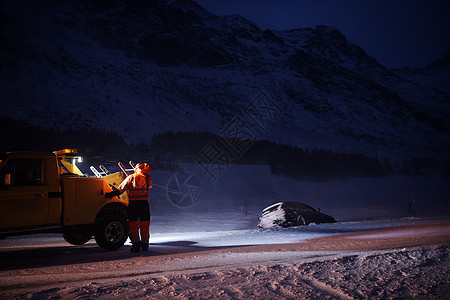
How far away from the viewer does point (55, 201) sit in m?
7.64

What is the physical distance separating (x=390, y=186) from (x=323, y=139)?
54.1ft

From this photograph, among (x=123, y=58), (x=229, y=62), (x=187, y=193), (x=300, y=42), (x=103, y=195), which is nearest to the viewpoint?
(x=103, y=195)

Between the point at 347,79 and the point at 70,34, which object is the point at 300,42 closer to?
the point at 347,79

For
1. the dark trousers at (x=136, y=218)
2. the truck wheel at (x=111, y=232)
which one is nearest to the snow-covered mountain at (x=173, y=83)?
the truck wheel at (x=111, y=232)

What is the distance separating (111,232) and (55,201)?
158 cm

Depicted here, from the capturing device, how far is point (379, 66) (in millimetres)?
138500

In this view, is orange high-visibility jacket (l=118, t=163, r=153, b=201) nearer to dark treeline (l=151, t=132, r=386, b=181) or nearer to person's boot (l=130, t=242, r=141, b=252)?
person's boot (l=130, t=242, r=141, b=252)

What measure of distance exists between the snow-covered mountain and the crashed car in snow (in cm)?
3104

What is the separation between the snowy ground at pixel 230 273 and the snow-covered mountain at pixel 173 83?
3656 cm

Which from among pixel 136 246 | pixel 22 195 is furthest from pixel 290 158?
pixel 22 195

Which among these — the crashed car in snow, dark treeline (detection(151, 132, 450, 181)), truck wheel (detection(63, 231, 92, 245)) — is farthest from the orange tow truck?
dark treeline (detection(151, 132, 450, 181))

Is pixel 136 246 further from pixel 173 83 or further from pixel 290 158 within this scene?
pixel 173 83

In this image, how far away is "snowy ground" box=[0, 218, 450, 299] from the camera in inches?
173

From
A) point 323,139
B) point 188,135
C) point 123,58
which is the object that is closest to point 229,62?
point 123,58
